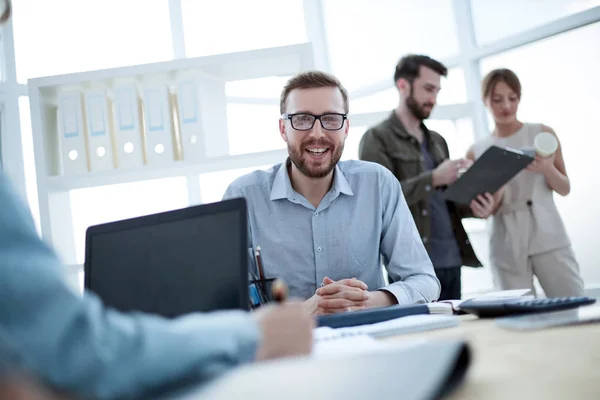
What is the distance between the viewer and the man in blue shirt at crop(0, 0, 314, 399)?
0.51m

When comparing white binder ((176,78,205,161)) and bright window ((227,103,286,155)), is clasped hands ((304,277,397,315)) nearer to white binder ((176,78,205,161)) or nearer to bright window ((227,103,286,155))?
white binder ((176,78,205,161))

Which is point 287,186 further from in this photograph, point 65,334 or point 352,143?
point 352,143

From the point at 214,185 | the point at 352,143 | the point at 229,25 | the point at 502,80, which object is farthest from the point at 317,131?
the point at 229,25

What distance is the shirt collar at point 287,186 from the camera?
2062 millimetres

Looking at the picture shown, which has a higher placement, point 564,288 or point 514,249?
point 514,249

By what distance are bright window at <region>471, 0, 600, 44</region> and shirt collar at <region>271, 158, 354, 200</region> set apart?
94.8 inches

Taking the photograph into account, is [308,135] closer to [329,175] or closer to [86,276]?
[329,175]

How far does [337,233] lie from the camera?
6.61ft

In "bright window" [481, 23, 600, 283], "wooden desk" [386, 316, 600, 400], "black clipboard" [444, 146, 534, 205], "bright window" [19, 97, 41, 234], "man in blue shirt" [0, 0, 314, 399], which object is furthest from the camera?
"bright window" [19, 97, 41, 234]

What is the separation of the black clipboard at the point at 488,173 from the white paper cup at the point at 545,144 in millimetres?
242

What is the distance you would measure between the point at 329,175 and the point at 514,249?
151 cm

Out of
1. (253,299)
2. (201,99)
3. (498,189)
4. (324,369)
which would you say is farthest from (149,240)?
(498,189)

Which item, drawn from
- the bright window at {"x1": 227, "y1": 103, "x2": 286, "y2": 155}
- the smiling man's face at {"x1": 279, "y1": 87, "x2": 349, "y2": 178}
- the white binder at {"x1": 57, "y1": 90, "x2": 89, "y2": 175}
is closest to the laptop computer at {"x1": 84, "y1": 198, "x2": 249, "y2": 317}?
the smiling man's face at {"x1": 279, "y1": 87, "x2": 349, "y2": 178}

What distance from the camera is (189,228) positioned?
48.1 inches
